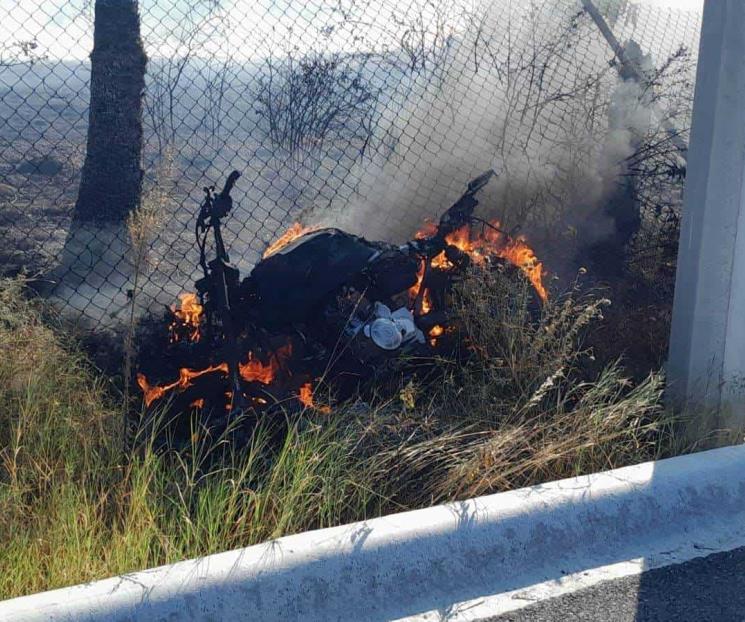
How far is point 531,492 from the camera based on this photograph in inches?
137

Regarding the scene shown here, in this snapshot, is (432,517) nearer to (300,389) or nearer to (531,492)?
(531,492)

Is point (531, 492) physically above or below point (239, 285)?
below

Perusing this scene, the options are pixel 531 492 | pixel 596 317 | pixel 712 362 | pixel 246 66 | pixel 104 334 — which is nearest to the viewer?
pixel 531 492

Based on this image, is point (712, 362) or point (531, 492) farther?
point (712, 362)

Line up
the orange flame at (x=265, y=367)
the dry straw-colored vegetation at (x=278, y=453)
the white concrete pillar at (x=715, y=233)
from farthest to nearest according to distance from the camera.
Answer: the orange flame at (x=265, y=367) → the white concrete pillar at (x=715, y=233) → the dry straw-colored vegetation at (x=278, y=453)

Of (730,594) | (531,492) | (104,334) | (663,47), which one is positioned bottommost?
(730,594)

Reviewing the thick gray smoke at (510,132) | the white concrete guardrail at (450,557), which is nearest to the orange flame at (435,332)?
the white concrete guardrail at (450,557)

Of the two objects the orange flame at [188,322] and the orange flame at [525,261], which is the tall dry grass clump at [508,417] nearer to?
the orange flame at [525,261]

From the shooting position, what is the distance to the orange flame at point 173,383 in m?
4.33

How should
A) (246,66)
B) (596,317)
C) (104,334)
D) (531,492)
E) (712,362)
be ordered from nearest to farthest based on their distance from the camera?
(531,492) < (712,362) < (104,334) < (596,317) < (246,66)

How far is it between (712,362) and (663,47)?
4.90 m

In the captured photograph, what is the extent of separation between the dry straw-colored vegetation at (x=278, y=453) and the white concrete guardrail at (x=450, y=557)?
228 mm

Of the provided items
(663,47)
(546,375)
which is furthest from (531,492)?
(663,47)

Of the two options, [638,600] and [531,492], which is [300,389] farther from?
[638,600]
